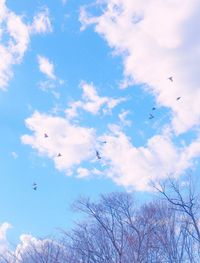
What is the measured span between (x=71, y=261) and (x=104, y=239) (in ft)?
9.64

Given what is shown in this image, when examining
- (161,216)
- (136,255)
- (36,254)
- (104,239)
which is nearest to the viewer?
(136,255)

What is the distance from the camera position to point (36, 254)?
86.3 feet

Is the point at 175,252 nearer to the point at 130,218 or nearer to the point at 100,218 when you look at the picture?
the point at 130,218

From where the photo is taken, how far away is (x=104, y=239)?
886 inches

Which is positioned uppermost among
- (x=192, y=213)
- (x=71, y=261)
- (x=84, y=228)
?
(x=192, y=213)

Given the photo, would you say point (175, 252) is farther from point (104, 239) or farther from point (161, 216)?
point (104, 239)

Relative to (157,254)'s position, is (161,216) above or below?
above

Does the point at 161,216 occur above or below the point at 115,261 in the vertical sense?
above

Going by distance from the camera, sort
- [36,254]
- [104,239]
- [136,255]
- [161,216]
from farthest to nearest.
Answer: [36,254] → [161,216] → [104,239] → [136,255]

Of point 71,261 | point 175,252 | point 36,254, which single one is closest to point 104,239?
point 71,261

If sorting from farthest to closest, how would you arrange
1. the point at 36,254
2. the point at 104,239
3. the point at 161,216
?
the point at 36,254 → the point at 161,216 → the point at 104,239

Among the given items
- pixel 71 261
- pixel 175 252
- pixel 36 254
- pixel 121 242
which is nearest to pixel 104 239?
pixel 121 242

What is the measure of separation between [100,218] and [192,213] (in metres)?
5.96

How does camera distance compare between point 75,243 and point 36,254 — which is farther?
point 36,254
